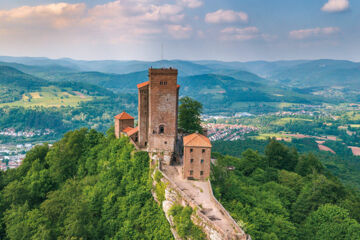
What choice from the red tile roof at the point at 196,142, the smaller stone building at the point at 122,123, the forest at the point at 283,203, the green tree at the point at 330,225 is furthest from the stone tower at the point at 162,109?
the green tree at the point at 330,225

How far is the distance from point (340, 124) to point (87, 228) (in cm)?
20382

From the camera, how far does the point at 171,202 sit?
104 feet

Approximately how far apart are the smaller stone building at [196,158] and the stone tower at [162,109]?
225 inches

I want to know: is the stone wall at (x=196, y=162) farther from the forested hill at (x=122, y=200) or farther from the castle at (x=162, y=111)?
the forested hill at (x=122, y=200)

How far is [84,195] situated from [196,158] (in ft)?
62.1

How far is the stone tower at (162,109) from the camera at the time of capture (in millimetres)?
39500

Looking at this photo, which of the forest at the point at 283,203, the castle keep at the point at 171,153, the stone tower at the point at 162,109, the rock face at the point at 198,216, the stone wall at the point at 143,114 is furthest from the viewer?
the stone wall at the point at 143,114

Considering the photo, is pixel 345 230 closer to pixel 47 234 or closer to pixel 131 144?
pixel 131 144

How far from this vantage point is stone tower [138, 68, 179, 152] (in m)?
39.5

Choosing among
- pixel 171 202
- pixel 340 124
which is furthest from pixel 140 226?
pixel 340 124

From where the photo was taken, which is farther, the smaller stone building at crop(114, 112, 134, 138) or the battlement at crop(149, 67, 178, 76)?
the smaller stone building at crop(114, 112, 134, 138)

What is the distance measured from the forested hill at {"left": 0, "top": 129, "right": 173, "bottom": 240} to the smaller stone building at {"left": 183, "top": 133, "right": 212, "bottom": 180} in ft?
19.6

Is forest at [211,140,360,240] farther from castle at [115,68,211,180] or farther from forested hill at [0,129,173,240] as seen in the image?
forested hill at [0,129,173,240]

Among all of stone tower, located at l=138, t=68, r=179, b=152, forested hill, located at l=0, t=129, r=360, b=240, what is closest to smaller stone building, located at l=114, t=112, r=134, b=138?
forested hill, located at l=0, t=129, r=360, b=240
